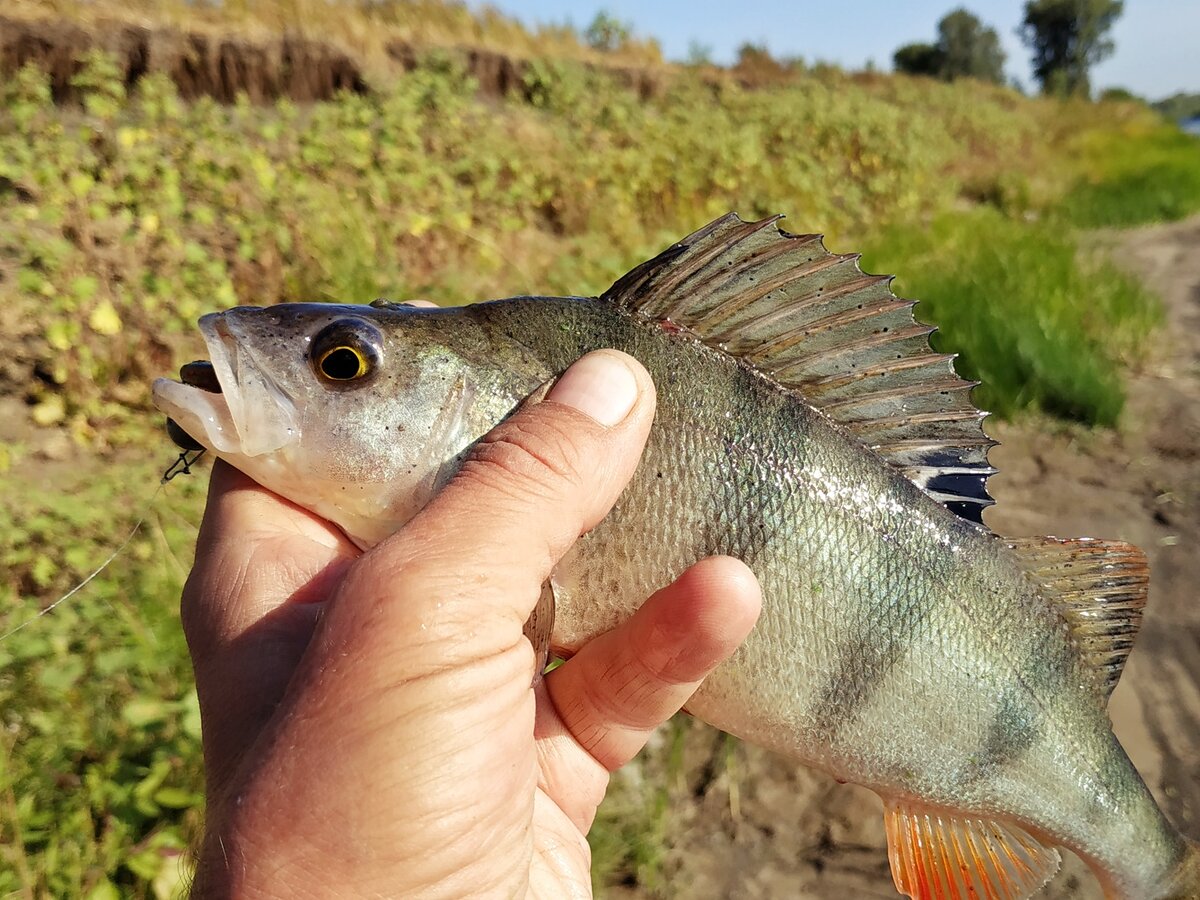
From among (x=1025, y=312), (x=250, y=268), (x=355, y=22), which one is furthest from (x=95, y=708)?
(x=355, y=22)

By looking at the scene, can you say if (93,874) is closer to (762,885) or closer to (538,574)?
(538,574)

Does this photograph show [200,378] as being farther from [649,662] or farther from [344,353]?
[649,662]

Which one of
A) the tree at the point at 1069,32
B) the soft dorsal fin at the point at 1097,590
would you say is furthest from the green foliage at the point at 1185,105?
the soft dorsal fin at the point at 1097,590

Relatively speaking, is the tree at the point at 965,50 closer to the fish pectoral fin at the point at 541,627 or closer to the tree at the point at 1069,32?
the tree at the point at 1069,32

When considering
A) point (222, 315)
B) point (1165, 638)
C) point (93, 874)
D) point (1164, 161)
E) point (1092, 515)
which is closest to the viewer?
point (222, 315)

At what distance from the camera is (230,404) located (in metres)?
1.55

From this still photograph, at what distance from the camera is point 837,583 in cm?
176

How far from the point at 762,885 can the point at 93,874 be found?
2.18 m

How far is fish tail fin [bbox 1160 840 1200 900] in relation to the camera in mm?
2023

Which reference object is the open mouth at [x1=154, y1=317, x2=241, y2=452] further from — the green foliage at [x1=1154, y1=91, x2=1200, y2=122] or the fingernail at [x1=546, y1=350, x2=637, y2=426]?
the green foliage at [x1=1154, y1=91, x2=1200, y2=122]

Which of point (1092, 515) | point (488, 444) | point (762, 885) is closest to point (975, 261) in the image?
point (1092, 515)

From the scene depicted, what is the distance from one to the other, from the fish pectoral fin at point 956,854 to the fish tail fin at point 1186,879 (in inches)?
13.1

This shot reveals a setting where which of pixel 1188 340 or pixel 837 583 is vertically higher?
pixel 837 583

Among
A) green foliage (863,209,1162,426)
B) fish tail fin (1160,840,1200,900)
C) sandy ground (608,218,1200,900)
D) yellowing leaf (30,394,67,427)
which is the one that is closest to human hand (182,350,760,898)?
sandy ground (608,218,1200,900)
